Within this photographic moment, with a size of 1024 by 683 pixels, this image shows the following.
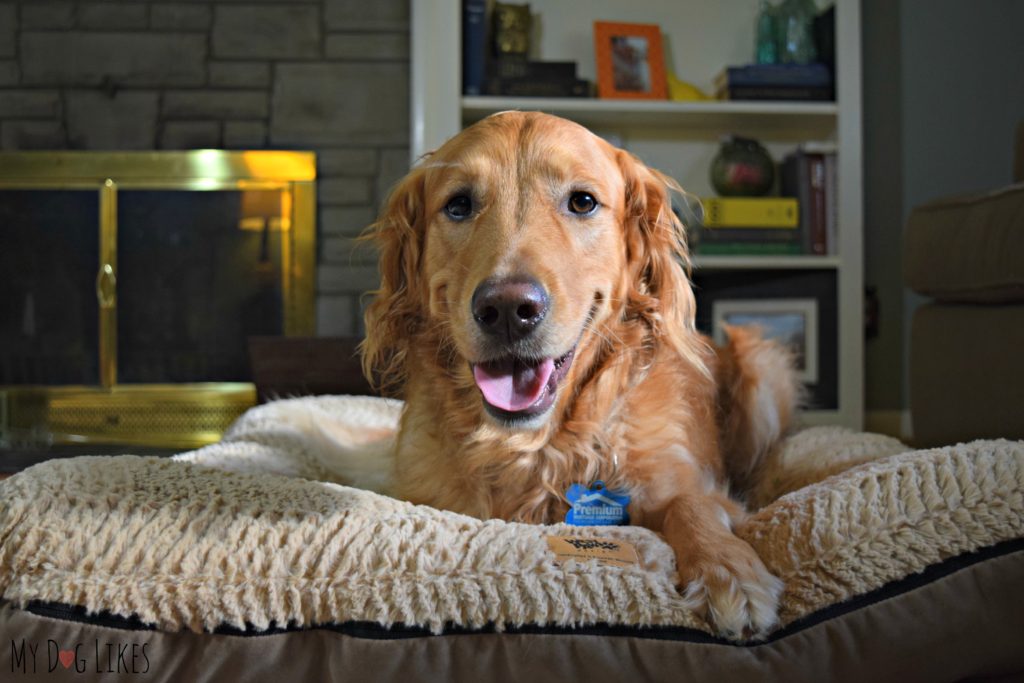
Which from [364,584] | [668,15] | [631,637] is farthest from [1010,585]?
[668,15]

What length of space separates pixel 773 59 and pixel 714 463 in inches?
99.0

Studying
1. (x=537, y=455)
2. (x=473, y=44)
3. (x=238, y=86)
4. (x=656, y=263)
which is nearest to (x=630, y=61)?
(x=473, y=44)

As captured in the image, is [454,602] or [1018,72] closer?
[454,602]

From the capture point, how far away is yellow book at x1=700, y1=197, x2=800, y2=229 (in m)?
3.33

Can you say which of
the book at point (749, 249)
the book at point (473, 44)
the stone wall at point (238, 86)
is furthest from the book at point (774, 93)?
the stone wall at point (238, 86)

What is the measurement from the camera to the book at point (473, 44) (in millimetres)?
3307

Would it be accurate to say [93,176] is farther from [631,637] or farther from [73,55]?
[631,637]

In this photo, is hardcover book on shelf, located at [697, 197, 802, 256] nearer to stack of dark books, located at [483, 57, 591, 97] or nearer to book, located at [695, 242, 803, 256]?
book, located at [695, 242, 803, 256]

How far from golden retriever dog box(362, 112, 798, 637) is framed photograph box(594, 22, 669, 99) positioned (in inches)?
86.3

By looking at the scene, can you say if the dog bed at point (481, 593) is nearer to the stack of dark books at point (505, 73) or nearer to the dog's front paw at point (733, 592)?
the dog's front paw at point (733, 592)

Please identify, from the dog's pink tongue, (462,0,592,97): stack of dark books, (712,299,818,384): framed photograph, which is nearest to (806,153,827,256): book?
(712,299,818,384): framed photograph

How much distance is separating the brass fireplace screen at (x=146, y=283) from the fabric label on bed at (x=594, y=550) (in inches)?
110

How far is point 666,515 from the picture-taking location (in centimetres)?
Answer: 112

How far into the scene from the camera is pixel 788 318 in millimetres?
3438
